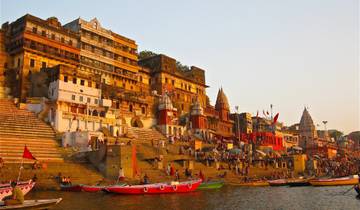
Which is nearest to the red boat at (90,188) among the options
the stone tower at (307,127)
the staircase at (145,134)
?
the staircase at (145,134)

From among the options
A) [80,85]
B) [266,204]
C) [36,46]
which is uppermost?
[36,46]

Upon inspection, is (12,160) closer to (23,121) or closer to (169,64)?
(23,121)

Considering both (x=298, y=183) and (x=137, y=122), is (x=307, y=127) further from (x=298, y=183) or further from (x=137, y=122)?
(x=298, y=183)

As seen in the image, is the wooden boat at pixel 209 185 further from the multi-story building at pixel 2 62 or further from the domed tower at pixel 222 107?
the domed tower at pixel 222 107

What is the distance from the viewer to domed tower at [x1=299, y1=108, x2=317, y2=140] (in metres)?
105

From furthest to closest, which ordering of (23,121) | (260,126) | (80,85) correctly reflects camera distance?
(260,126) → (80,85) → (23,121)

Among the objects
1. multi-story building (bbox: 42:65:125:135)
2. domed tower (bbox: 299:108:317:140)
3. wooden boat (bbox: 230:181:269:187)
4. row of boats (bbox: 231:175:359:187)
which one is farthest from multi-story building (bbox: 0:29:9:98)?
domed tower (bbox: 299:108:317:140)

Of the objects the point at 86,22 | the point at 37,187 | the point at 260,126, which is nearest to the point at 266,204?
the point at 37,187

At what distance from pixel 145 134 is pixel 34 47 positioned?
17842 mm

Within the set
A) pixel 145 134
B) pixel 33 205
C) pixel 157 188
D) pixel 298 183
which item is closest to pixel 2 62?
pixel 145 134

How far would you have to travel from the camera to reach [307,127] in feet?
351

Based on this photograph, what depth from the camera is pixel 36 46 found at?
4634 centimetres

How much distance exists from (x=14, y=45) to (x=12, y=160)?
22.8 metres

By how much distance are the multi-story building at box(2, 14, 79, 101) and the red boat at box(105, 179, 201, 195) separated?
2382 centimetres
